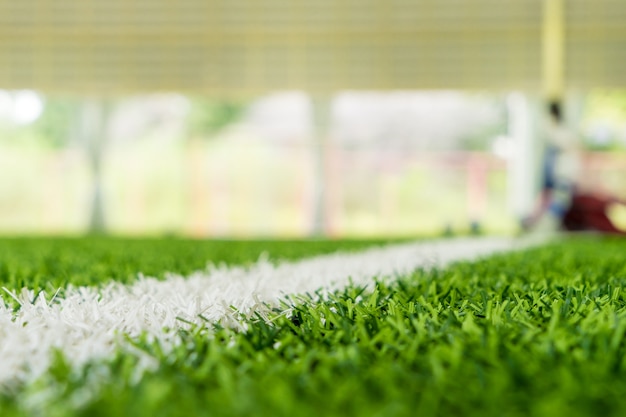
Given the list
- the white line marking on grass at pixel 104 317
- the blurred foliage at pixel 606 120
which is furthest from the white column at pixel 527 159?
the blurred foliage at pixel 606 120

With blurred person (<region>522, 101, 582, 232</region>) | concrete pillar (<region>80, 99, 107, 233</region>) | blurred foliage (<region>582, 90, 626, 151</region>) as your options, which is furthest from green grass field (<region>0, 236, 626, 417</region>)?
blurred foliage (<region>582, 90, 626, 151</region>)

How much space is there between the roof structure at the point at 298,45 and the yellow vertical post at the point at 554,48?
0.08 ft

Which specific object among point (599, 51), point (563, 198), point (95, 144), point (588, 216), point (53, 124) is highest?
point (599, 51)

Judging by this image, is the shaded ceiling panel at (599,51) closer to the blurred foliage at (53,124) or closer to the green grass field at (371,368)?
the green grass field at (371,368)

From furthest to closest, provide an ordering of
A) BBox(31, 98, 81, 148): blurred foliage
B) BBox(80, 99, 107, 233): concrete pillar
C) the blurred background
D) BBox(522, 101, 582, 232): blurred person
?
BBox(31, 98, 81, 148): blurred foliage < BBox(80, 99, 107, 233): concrete pillar < the blurred background < BBox(522, 101, 582, 232): blurred person

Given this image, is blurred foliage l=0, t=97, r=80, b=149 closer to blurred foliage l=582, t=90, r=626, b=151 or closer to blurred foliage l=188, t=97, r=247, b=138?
blurred foliage l=188, t=97, r=247, b=138

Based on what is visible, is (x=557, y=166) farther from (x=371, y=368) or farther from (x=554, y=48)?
(x=371, y=368)

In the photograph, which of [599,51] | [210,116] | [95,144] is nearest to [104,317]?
[599,51]

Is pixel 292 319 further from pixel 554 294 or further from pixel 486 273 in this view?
pixel 486 273

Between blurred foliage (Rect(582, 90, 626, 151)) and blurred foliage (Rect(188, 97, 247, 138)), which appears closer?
blurred foliage (Rect(582, 90, 626, 151))

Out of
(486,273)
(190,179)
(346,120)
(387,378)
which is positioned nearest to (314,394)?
(387,378)

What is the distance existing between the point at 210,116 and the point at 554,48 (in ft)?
28.9

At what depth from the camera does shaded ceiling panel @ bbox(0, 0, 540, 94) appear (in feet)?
21.6

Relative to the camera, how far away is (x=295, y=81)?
6699 mm
